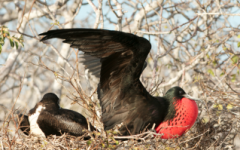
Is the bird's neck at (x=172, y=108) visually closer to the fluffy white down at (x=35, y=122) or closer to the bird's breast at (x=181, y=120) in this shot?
the bird's breast at (x=181, y=120)

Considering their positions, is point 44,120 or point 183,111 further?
point 44,120

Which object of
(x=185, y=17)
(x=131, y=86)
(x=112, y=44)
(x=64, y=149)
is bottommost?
(x=64, y=149)

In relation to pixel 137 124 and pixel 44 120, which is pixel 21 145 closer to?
pixel 44 120

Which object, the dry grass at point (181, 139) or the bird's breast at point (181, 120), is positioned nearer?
the dry grass at point (181, 139)

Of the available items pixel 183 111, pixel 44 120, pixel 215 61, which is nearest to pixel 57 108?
pixel 44 120

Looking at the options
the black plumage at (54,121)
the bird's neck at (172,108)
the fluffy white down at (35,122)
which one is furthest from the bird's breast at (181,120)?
the fluffy white down at (35,122)

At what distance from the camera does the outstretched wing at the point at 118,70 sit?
7.42 feet

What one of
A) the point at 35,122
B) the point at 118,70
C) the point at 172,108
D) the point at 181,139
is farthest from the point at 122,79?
the point at 35,122

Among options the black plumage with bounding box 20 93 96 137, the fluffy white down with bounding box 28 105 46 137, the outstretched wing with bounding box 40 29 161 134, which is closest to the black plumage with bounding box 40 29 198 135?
the outstretched wing with bounding box 40 29 161 134

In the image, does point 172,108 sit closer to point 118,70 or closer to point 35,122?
point 118,70

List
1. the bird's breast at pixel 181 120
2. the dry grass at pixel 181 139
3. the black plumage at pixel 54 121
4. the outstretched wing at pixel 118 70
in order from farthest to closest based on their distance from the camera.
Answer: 1. the black plumage at pixel 54 121
2. the bird's breast at pixel 181 120
3. the dry grass at pixel 181 139
4. the outstretched wing at pixel 118 70

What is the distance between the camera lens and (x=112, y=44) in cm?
241

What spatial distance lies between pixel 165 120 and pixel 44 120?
1312 mm

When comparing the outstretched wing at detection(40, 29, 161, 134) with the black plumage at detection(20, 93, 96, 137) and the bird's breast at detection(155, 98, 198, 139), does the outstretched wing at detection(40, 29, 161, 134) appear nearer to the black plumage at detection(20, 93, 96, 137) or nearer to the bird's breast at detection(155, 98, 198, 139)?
the bird's breast at detection(155, 98, 198, 139)
